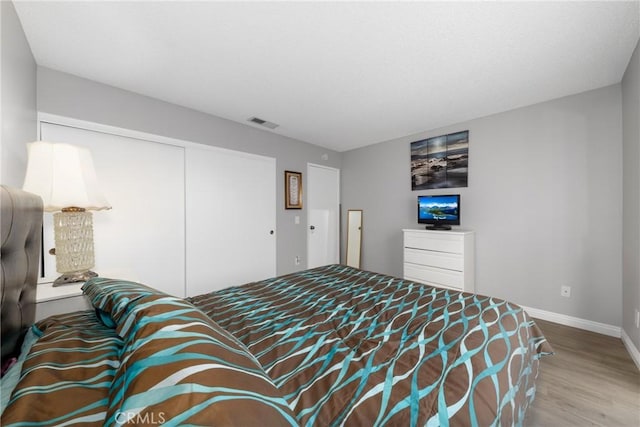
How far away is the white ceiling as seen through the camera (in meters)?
1.42

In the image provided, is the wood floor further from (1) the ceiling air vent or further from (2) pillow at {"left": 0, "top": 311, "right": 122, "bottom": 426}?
(1) the ceiling air vent

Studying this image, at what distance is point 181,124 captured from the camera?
266 centimetres

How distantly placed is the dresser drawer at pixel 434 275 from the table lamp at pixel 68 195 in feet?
10.4

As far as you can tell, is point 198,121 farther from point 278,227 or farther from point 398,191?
point 398,191

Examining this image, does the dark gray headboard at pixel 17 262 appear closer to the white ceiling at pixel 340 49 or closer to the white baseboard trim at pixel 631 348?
the white ceiling at pixel 340 49

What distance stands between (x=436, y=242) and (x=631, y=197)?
1.56 metres

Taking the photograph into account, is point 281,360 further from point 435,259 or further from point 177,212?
point 435,259

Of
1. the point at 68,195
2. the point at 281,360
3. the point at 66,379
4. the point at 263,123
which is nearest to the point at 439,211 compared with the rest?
the point at 263,123

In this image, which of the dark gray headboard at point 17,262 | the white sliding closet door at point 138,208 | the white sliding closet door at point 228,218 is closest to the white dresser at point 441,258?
the white sliding closet door at point 228,218

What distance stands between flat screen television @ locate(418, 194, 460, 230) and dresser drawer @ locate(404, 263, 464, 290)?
0.54 metres

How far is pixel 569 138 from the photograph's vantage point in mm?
2416

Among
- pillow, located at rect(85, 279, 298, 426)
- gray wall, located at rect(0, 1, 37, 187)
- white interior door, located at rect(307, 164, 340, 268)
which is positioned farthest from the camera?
white interior door, located at rect(307, 164, 340, 268)

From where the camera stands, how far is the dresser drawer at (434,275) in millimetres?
2795

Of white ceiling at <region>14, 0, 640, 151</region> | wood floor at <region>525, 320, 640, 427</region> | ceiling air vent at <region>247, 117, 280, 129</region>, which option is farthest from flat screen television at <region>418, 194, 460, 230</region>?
ceiling air vent at <region>247, 117, 280, 129</region>
